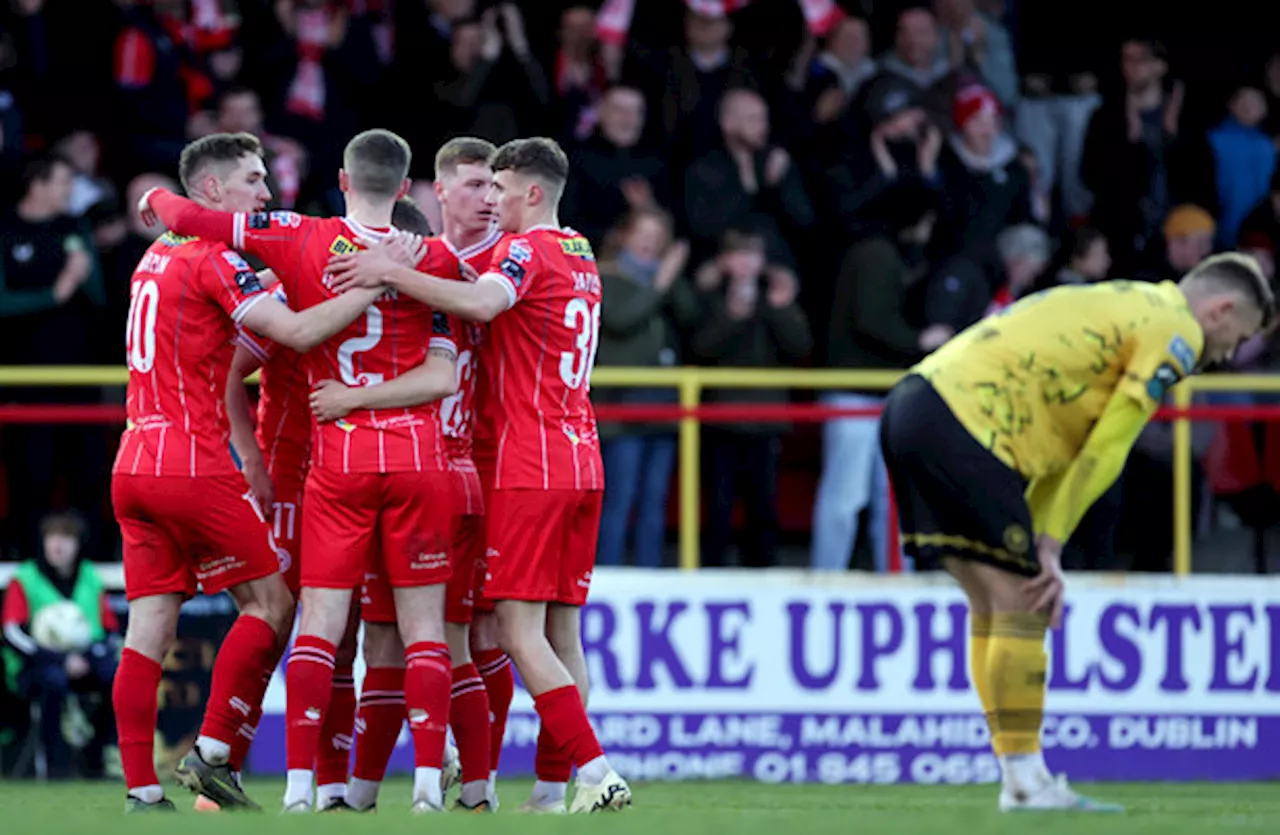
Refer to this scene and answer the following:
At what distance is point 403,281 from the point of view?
7621 millimetres

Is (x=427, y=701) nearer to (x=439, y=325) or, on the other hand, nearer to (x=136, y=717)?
(x=136, y=717)

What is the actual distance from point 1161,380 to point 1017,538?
677mm

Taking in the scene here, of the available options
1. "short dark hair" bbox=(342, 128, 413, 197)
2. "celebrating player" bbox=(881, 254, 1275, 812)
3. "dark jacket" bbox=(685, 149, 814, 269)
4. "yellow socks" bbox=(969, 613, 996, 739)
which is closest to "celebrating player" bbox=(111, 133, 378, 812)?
"short dark hair" bbox=(342, 128, 413, 197)

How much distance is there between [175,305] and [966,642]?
203 inches

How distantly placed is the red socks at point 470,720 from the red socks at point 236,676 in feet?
2.28

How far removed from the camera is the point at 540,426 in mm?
7941

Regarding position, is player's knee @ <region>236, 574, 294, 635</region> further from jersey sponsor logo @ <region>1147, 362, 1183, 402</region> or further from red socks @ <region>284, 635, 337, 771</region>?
jersey sponsor logo @ <region>1147, 362, 1183, 402</region>

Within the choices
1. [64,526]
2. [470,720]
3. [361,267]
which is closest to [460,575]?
[470,720]

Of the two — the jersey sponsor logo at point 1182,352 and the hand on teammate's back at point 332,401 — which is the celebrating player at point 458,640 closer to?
the hand on teammate's back at point 332,401

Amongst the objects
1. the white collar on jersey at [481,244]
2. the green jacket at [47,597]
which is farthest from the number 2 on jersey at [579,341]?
→ the green jacket at [47,597]

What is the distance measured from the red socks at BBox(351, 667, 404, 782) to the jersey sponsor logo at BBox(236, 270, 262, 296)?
1428mm

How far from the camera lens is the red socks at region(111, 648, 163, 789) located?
25.7 feet

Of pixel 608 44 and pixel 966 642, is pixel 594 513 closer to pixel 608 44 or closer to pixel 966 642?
pixel 966 642

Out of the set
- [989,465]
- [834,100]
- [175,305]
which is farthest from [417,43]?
[989,465]
